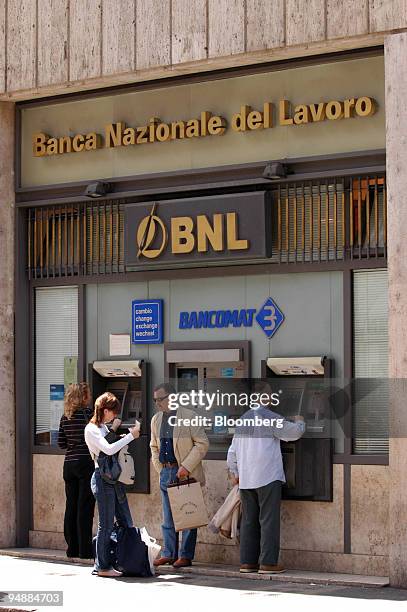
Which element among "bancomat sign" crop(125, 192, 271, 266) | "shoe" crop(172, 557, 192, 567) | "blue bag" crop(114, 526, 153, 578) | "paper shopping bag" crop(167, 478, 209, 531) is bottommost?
"shoe" crop(172, 557, 192, 567)

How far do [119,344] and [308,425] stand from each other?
7.83ft

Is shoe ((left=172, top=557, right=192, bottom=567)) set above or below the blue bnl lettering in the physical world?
below

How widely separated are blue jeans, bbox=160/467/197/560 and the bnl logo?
1592 millimetres

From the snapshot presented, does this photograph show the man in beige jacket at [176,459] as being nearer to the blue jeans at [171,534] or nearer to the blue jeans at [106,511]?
the blue jeans at [171,534]

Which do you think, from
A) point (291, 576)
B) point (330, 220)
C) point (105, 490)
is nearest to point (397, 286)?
point (330, 220)

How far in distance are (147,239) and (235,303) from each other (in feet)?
3.77

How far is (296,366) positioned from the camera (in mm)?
12836

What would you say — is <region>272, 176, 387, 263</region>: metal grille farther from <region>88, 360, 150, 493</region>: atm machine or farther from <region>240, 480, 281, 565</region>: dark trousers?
<region>240, 480, 281, 565</region>: dark trousers

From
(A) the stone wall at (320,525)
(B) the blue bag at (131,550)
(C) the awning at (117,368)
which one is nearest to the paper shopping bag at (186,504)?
(A) the stone wall at (320,525)

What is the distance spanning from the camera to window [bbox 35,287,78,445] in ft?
47.9

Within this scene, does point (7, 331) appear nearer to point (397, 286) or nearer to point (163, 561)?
point (163, 561)

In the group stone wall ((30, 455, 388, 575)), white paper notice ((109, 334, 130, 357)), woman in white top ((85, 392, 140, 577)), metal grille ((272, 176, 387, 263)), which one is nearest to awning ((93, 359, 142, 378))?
white paper notice ((109, 334, 130, 357))

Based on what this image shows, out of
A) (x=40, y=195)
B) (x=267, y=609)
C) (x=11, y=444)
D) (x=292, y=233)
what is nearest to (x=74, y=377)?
(x=11, y=444)

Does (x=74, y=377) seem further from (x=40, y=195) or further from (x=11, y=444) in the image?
(x=40, y=195)
